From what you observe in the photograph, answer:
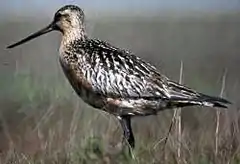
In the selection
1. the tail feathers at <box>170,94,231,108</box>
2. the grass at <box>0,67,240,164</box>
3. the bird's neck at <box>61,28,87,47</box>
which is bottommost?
the grass at <box>0,67,240,164</box>

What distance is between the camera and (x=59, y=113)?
472 inches

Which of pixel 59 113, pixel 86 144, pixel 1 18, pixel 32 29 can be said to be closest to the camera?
pixel 86 144

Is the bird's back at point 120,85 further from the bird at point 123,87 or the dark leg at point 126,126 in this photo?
the dark leg at point 126,126

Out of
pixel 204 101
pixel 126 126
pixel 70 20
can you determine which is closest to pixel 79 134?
pixel 126 126

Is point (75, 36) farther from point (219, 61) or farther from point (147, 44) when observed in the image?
point (147, 44)

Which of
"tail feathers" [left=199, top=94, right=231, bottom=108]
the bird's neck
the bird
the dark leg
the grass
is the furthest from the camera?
the bird's neck

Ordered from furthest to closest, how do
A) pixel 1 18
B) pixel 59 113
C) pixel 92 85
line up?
pixel 1 18 → pixel 59 113 → pixel 92 85

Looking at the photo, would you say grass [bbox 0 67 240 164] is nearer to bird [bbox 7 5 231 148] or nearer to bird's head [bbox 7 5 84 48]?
bird [bbox 7 5 231 148]

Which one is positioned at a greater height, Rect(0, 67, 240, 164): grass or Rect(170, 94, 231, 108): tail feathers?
Rect(170, 94, 231, 108): tail feathers

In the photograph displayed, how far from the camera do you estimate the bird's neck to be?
10391 mm

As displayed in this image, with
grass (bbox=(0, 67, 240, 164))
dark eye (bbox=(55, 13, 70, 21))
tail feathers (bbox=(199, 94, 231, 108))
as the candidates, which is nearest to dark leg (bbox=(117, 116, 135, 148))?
grass (bbox=(0, 67, 240, 164))

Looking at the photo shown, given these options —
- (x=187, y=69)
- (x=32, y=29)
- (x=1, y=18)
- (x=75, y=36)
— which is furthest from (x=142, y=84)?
(x=32, y=29)

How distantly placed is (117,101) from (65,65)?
0.66 meters

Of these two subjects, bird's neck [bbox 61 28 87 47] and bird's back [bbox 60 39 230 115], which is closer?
bird's back [bbox 60 39 230 115]
